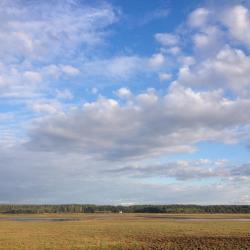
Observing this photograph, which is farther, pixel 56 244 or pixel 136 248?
pixel 56 244

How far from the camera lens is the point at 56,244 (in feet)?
126

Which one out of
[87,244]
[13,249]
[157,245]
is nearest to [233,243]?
[157,245]

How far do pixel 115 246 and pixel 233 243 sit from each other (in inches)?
397

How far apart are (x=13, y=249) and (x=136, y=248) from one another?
1019 cm

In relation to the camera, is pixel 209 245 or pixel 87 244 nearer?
pixel 209 245

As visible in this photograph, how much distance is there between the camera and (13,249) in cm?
3506

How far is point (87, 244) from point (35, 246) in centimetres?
463

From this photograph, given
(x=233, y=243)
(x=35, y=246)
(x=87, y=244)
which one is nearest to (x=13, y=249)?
(x=35, y=246)

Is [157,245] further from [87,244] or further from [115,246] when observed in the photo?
[87,244]

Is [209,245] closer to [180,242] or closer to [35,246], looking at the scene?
[180,242]

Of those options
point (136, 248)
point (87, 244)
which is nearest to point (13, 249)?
point (87, 244)

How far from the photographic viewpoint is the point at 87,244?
3828 cm

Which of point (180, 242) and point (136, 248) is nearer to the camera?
point (136, 248)

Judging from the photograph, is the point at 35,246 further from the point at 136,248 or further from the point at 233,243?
the point at 233,243
